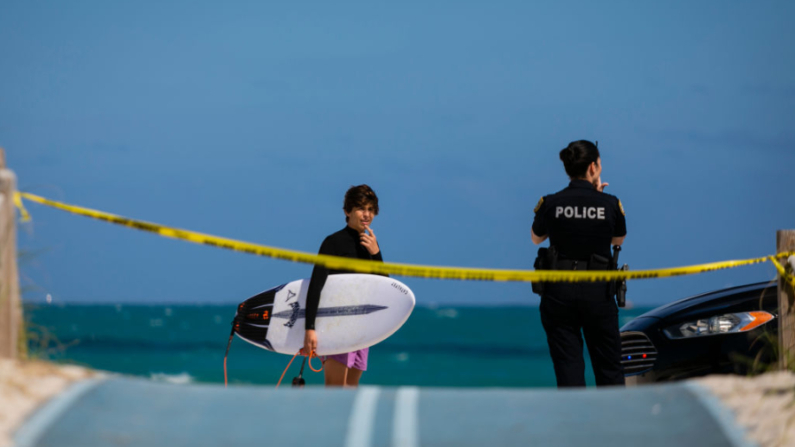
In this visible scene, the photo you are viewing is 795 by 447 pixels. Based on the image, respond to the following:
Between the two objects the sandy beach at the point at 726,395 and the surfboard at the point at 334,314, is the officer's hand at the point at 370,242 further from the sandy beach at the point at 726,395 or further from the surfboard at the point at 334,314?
the sandy beach at the point at 726,395

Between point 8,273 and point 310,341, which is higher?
point 8,273

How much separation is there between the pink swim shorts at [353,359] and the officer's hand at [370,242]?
0.82 m

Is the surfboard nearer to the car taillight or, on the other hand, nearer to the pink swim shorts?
the pink swim shorts

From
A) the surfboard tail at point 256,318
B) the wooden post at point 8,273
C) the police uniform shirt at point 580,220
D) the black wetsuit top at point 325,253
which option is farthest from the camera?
the surfboard tail at point 256,318

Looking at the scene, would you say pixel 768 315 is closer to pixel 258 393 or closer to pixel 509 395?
pixel 509 395

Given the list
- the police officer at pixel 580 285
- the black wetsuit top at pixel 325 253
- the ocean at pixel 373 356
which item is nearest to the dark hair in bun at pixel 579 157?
the police officer at pixel 580 285

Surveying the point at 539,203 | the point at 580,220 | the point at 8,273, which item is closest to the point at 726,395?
the point at 580,220

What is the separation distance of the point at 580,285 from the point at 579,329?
0.33 meters

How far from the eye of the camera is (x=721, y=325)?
5.66 meters

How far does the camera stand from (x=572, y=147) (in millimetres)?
5148

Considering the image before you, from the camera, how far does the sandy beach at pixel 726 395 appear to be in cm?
321

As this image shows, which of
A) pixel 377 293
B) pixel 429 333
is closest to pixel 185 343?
pixel 429 333

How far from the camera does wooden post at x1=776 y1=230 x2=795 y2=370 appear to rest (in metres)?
4.57

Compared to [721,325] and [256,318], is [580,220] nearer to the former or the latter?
[721,325]
